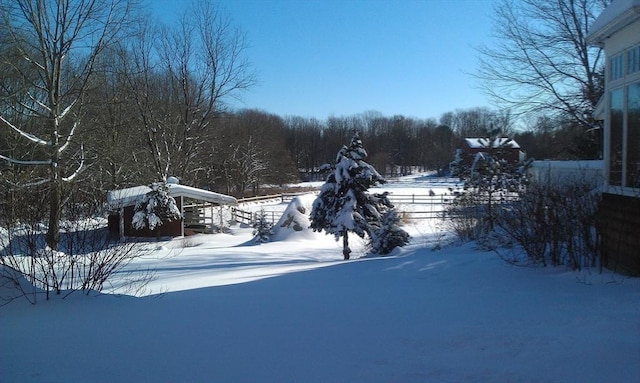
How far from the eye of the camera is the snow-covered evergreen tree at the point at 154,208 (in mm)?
25406

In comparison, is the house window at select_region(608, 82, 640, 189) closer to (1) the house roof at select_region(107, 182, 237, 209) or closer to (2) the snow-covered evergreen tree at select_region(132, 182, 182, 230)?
(2) the snow-covered evergreen tree at select_region(132, 182, 182, 230)

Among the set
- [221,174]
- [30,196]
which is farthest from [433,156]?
[30,196]

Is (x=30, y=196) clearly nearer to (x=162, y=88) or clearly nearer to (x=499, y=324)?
(x=499, y=324)

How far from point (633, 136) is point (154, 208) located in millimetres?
23519

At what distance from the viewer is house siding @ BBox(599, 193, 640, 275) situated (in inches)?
227

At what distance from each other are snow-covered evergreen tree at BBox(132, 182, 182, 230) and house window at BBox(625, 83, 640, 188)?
23049mm

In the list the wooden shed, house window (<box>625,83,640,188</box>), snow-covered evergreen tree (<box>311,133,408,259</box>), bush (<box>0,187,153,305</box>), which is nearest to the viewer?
house window (<box>625,83,640,188</box>)

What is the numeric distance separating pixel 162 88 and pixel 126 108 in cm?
602

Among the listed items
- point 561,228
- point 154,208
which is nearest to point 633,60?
point 561,228

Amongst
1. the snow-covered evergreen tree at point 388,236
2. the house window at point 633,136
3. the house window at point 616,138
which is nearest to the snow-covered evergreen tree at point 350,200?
the snow-covered evergreen tree at point 388,236

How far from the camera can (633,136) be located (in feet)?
21.8

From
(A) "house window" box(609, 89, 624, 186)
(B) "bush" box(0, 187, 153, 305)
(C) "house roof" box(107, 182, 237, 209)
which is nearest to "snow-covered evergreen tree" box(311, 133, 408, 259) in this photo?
(B) "bush" box(0, 187, 153, 305)

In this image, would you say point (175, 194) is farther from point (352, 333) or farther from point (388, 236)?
point (352, 333)

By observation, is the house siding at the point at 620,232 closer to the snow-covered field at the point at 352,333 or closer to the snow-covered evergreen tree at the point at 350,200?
the snow-covered field at the point at 352,333
